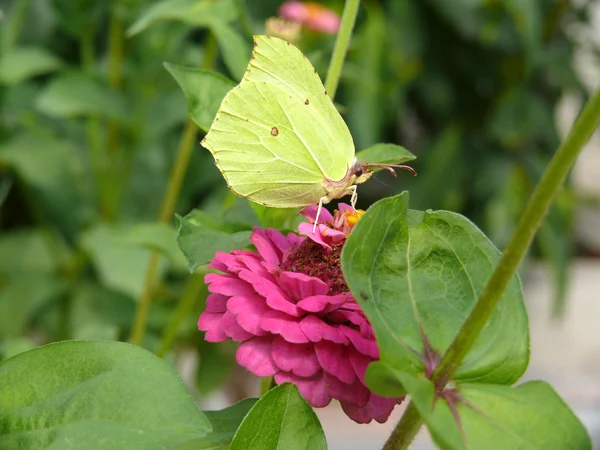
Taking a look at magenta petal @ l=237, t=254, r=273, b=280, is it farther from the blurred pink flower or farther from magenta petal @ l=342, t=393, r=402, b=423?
the blurred pink flower

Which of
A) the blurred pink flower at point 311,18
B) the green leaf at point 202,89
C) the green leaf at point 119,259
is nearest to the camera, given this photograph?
the green leaf at point 202,89

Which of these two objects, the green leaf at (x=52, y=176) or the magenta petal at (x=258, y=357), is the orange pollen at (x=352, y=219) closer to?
the magenta petal at (x=258, y=357)

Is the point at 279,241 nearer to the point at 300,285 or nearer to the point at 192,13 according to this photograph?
the point at 300,285

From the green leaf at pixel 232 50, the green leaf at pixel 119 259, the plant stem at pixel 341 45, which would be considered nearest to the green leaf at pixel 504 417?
the plant stem at pixel 341 45

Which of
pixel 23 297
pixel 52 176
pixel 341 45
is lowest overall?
pixel 23 297

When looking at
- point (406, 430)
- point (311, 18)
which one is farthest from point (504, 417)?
point (311, 18)

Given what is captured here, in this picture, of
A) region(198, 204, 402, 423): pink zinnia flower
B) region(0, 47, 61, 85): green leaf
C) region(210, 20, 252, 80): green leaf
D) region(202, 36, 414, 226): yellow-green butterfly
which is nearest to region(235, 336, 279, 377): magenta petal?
region(198, 204, 402, 423): pink zinnia flower

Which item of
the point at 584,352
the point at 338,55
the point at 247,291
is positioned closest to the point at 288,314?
the point at 247,291
